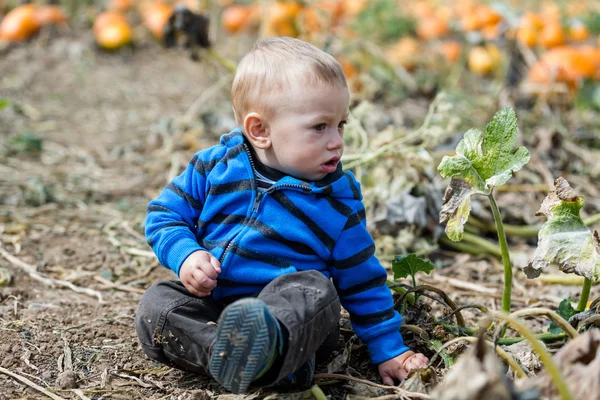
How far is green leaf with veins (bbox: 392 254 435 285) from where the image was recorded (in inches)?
80.1

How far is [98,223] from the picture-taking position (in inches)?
125

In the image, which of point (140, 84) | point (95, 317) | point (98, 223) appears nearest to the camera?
point (95, 317)

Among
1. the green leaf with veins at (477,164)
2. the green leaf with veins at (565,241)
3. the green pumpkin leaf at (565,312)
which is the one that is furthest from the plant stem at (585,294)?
the green leaf with veins at (477,164)

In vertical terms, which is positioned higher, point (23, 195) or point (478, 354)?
point (478, 354)

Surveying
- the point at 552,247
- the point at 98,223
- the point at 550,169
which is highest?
the point at 552,247

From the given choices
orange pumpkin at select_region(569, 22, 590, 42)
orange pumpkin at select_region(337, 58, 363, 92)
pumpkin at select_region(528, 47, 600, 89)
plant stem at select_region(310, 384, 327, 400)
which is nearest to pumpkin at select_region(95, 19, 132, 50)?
orange pumpkin at select_region(337, 58, 363, 92)

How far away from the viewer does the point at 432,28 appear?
623cm

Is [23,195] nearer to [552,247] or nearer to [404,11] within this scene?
[552,247]

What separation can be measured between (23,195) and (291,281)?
6.75 ft

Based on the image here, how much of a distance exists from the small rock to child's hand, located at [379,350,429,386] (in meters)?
0.77

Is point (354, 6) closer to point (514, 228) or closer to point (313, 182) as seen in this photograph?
point (514, 228)

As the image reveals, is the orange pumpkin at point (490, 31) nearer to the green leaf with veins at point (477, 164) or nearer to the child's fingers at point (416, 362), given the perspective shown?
the green leaf with veins at point (477, 164)

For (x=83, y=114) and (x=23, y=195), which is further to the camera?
(x=83, y=114)

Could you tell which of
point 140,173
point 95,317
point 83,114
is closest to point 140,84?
point 83,114
